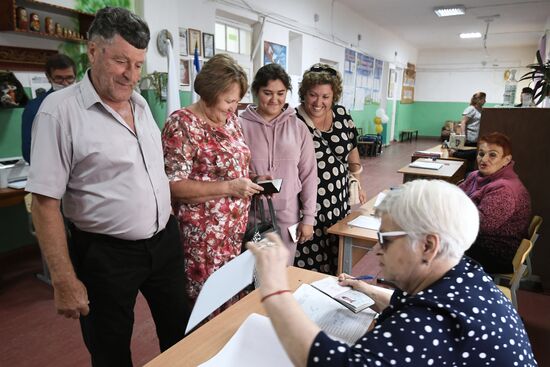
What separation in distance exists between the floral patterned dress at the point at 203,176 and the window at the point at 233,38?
12.6ft

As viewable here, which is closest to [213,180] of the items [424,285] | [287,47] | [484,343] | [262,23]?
[424,285]

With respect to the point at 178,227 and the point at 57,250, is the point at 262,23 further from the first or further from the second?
the point at 57,250

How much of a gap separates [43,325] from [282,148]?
1.91 meters

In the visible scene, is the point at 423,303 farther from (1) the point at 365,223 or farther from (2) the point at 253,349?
(1) the point at 365,223

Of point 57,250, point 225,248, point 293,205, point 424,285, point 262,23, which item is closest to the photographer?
point 424,285


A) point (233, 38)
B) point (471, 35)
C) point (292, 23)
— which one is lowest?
point (233, 38)

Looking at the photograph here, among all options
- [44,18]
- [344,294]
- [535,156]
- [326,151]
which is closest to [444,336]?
[344,294]

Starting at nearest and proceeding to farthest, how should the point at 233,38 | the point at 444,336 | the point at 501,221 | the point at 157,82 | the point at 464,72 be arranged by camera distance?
1. the point at 444,336
2. the point at 501,221
3. the point at 157,82
4. the point at 233,38
5. the point at 464,72

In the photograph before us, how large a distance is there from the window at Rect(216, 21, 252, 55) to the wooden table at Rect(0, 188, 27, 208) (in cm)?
309

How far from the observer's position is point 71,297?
3.92 feet

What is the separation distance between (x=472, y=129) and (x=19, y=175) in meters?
5.95

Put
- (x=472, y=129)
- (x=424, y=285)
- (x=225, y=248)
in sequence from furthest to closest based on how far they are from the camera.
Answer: (x=472, y=129) → (x=225, y=248) → (x=424, y=285)

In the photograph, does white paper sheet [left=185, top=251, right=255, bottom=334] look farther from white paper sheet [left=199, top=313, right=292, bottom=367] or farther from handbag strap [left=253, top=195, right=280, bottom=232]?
handbag strap [left=253, top=195, right=280, bottom=232]

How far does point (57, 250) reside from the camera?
118 cm
